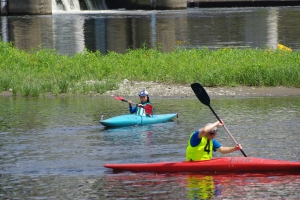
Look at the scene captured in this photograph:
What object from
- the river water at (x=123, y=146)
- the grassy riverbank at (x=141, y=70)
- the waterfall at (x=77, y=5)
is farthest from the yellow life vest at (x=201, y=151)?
the waterfall at (x=77, y=5)

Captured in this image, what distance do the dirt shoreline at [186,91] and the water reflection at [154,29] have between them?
1223cm

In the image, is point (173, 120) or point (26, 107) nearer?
point (173, 120)

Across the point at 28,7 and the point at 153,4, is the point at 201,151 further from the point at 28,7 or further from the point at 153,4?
the point at 153,4

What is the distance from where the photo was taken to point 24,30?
52.4m

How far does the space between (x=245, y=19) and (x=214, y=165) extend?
155ft

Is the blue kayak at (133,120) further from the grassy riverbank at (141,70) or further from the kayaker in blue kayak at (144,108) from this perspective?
the grassy riverbank at (141,70)

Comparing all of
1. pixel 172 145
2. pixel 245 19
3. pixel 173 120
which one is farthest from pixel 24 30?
pixel 172 145

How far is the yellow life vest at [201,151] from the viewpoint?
575 inches

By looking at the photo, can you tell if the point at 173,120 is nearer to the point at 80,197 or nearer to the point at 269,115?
the point at 269,115

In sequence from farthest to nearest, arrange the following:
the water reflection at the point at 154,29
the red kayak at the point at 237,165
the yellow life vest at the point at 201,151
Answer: the water reflection at the point at 154,29
the red kayak at the point at 237,165
the yellow life vest at the point at 201,151

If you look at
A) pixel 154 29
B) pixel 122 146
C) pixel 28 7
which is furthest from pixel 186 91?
pixel 28 7

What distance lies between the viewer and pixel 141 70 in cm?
2789

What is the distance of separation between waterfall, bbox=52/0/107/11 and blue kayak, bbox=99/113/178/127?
53.3 meters

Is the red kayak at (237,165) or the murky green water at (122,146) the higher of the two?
the red kayak at (237,165)
